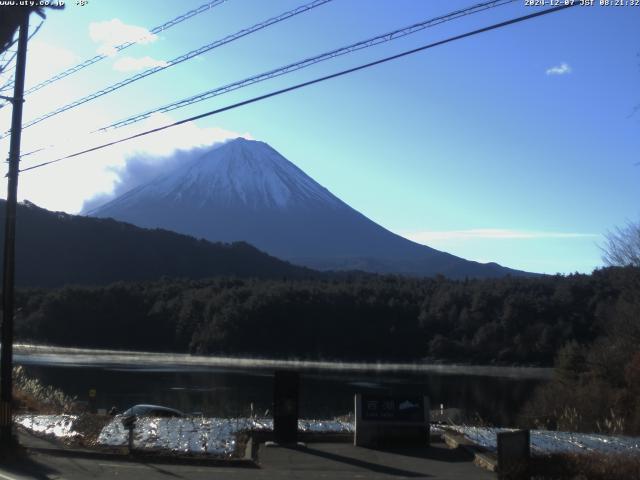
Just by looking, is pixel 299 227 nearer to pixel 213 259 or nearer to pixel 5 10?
pixel 213 259

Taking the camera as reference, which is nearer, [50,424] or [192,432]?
[192,432]

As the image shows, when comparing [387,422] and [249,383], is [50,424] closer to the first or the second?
[387,422]

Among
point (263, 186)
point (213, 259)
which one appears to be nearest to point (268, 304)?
point (213, 259)

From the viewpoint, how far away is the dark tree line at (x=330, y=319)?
221 feet

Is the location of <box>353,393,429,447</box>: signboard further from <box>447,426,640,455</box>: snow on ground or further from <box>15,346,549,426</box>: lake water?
<box>15,346,549,426</box>: lake water

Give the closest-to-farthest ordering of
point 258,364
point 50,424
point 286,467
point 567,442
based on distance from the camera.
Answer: point 286,467 < point 567,442 < point 50,424 < point 258,364

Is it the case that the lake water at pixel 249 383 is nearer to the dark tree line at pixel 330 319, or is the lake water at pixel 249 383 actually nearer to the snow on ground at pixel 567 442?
the dark tree line at pixel 330 319

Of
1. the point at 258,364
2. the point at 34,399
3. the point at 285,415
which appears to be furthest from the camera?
the point at 258,364

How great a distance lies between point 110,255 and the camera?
11356 centimetres

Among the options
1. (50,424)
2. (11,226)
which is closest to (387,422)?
(50,424)

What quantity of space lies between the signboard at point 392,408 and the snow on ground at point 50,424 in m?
4.94

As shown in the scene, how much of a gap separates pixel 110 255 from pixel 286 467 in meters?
106

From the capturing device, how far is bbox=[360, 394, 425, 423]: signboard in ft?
45.2

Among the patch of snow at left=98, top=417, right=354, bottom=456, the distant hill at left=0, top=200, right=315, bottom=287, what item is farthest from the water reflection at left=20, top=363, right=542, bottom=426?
the distant hill at left=0, top=200, right=315, bottom=287
